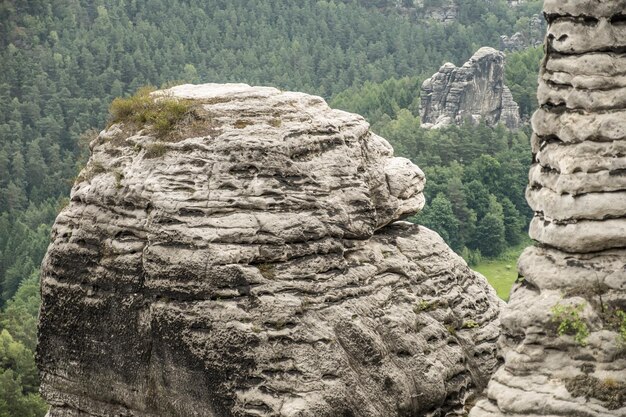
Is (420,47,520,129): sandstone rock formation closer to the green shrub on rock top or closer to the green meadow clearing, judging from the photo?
the green meadow clearing

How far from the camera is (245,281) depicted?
2622 centimetres

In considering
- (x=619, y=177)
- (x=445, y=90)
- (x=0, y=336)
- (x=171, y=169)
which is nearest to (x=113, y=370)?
(x=171, y=169)

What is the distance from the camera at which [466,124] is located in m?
173

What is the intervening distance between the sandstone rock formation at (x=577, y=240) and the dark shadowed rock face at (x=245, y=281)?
4.13 m

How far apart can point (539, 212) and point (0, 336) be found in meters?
80.0

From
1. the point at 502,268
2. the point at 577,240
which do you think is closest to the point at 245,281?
the point at 577,240

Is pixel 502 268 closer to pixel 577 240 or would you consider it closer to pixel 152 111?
pixel 152 111

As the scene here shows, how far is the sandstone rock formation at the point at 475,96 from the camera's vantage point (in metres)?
177

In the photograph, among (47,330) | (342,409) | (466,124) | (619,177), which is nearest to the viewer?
(619,177)

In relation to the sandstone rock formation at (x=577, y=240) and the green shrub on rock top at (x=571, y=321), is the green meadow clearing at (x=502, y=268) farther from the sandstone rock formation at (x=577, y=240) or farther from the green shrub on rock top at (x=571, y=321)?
the green shrub on rock top at (x=571, y=321)

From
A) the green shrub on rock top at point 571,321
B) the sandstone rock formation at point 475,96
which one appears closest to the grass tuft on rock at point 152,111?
the green shrub on rock top at point 571,321

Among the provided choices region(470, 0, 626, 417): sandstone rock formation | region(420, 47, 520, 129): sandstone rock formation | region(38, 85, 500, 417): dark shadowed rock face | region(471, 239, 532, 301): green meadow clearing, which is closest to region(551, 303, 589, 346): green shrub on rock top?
region(470, 0, 626, 417): sandstone rock formation

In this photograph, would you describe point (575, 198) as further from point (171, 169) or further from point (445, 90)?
point (445, 90)

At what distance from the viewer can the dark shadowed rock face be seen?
26.1 meters
